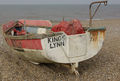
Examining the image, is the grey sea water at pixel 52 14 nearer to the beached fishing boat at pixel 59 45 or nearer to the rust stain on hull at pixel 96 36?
the beached fishing boat at pixel 59 45

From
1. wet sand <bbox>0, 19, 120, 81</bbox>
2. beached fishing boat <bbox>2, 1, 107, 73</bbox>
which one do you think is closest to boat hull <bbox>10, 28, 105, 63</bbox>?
beached fishing boat <bbox>2, 1, 107, 73</bbox>

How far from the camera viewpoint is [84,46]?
20.5ft

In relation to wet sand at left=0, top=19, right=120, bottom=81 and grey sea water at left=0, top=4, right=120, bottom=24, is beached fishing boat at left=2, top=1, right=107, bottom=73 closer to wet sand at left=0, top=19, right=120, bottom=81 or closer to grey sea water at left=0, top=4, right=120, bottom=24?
wet sand at left=0, top=19, right=120, bottom=81

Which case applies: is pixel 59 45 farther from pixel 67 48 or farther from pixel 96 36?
pixel 96 36

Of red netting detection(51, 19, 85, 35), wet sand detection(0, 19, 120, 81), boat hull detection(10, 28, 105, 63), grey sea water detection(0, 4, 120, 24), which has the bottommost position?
grey sea water detection(0, 4, 120, 24)

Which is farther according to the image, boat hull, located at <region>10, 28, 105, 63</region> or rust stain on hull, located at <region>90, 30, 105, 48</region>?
rust stain on hull, located at <region>90, 30, 105, 48</region>

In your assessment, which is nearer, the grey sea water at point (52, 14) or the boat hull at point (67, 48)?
the boat hull at point (67, 48)

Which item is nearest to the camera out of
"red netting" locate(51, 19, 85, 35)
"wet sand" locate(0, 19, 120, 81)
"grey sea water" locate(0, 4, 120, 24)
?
"wet sand" locate(0, 19, 120, 81)

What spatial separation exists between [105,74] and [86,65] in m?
1.13

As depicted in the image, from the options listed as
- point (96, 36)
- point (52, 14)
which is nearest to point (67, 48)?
point (96, 36)

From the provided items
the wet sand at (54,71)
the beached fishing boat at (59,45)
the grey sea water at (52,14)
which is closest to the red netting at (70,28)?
the beached fishing boat at (59,45)

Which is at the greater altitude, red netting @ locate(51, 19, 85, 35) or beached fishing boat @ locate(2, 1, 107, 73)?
red netting @ locate(51, 19, 85, 35)

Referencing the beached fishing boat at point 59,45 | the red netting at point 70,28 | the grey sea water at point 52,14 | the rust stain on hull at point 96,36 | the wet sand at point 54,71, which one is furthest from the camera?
the grey sea water at point 52,14

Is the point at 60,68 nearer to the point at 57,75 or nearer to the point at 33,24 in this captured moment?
the point at 57,75
